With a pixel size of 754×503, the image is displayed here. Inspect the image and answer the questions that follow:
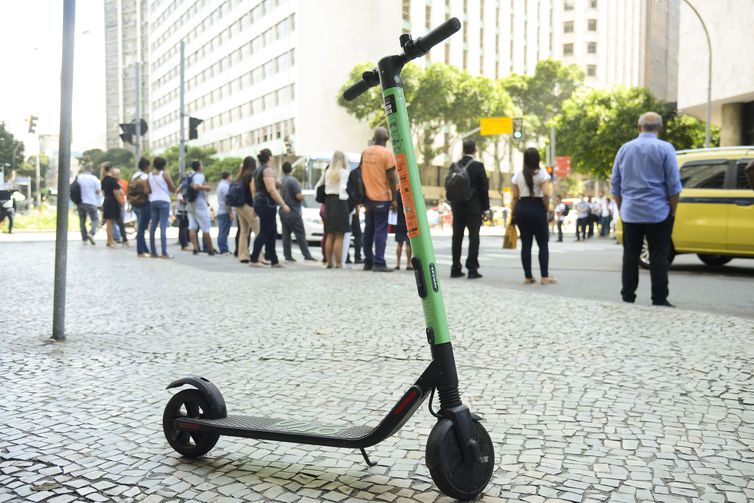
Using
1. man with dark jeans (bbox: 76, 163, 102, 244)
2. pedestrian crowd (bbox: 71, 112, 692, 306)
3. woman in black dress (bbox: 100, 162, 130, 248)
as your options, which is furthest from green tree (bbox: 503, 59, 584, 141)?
pedestrian crowd (bbox: 71, 112, 692, 306)

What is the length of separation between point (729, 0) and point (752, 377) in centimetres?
2538

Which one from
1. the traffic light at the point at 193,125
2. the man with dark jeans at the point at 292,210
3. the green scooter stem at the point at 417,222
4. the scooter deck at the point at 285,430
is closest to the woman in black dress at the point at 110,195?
the man with dark jeans at the point at 292,210

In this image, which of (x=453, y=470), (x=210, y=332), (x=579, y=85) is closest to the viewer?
(x=453, y=470)

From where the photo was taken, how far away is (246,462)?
303 centimetres

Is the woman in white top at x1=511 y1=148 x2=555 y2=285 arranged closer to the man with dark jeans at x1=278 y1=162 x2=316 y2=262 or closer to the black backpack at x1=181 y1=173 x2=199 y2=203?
the man with dark jeans at x1=278 y1=162 x2=316 y2=262

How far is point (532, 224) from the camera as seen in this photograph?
9.66 m

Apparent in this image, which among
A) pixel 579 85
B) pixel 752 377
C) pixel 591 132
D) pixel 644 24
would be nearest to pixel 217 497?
pixel 752 377

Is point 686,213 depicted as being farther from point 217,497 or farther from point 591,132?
point 591,132

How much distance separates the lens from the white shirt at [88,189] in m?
18.4

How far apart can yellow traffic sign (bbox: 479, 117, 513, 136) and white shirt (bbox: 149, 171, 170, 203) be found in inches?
1279

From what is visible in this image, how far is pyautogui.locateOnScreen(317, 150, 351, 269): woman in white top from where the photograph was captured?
11.9 meters

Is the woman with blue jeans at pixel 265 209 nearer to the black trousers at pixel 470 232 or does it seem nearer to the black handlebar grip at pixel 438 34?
the black trousers at pixel 470 232

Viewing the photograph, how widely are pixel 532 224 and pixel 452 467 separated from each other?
7374 millimetres

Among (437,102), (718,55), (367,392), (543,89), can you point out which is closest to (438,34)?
(367,392)
